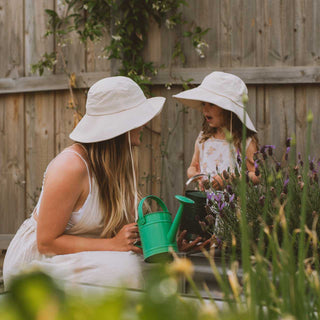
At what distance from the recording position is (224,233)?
148cm

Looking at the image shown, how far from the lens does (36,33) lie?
414 cm

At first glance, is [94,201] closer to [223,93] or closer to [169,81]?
[223,93]

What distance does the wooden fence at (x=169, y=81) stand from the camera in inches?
140

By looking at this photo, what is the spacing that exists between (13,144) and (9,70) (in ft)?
2.10

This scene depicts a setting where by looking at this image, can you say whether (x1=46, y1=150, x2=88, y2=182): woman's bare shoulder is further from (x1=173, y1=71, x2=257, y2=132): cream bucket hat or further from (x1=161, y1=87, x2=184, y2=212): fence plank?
(x1=161, y1=87, x2=184, y2=212): fence plank

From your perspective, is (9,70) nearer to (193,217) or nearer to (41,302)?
(193,217)

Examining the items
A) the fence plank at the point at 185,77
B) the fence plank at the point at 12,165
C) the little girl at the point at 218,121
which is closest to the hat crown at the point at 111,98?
the little girl at the point at 218,121

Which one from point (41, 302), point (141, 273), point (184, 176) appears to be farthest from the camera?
point (184, 176)

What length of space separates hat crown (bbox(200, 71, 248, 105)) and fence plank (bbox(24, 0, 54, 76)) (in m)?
1.61

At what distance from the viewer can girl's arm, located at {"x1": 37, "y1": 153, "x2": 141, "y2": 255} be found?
1858 millimetres

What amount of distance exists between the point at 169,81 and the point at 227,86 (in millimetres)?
816

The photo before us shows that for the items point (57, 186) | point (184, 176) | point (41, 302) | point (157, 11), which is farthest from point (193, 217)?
point (157, 11)

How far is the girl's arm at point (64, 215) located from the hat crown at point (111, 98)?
10.4 inches

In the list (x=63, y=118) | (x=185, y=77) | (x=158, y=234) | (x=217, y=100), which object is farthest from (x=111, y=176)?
(x=63, y=118)
